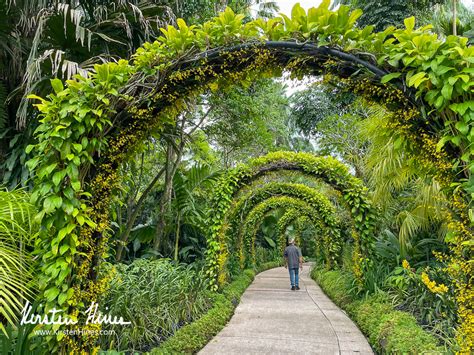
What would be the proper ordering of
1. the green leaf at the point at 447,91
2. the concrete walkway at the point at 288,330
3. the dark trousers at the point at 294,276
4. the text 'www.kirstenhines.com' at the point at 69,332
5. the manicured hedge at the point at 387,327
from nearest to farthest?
the green leaf at the point at 447,91 < the text 'www.kirstenhines.com' at the point at 69,332 < the manicured hedge at the point at 387,327 < the concrete walkway at the point at 288,330 < the dark trousers at the point at 294,276

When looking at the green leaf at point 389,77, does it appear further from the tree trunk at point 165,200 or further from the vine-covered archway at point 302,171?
the tree trunk at point 165,200

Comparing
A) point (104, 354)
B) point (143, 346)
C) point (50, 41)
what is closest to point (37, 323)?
point (104, 354)

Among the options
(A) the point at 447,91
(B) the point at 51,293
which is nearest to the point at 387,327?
(A) the point at 447,91

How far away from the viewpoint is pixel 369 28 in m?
2.64

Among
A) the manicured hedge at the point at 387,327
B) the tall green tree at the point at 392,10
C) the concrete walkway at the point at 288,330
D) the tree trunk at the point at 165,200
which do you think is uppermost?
the tall green tree at the point at 392,10

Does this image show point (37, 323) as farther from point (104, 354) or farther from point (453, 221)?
point (453, 221)

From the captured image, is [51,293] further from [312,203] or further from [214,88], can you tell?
[312,203]

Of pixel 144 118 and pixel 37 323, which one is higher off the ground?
pixel 144 118

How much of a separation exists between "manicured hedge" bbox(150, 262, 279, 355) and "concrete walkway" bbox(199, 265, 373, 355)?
0.10 meters

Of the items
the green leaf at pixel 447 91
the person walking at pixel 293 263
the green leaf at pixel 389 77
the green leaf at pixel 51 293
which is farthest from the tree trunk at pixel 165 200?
the green leaf at pixel 447 91

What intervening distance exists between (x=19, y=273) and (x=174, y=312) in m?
2.10

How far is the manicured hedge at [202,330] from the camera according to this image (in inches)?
148

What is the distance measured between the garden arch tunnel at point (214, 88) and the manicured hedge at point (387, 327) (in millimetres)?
1196

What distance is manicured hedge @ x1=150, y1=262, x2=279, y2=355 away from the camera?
3.76 m
